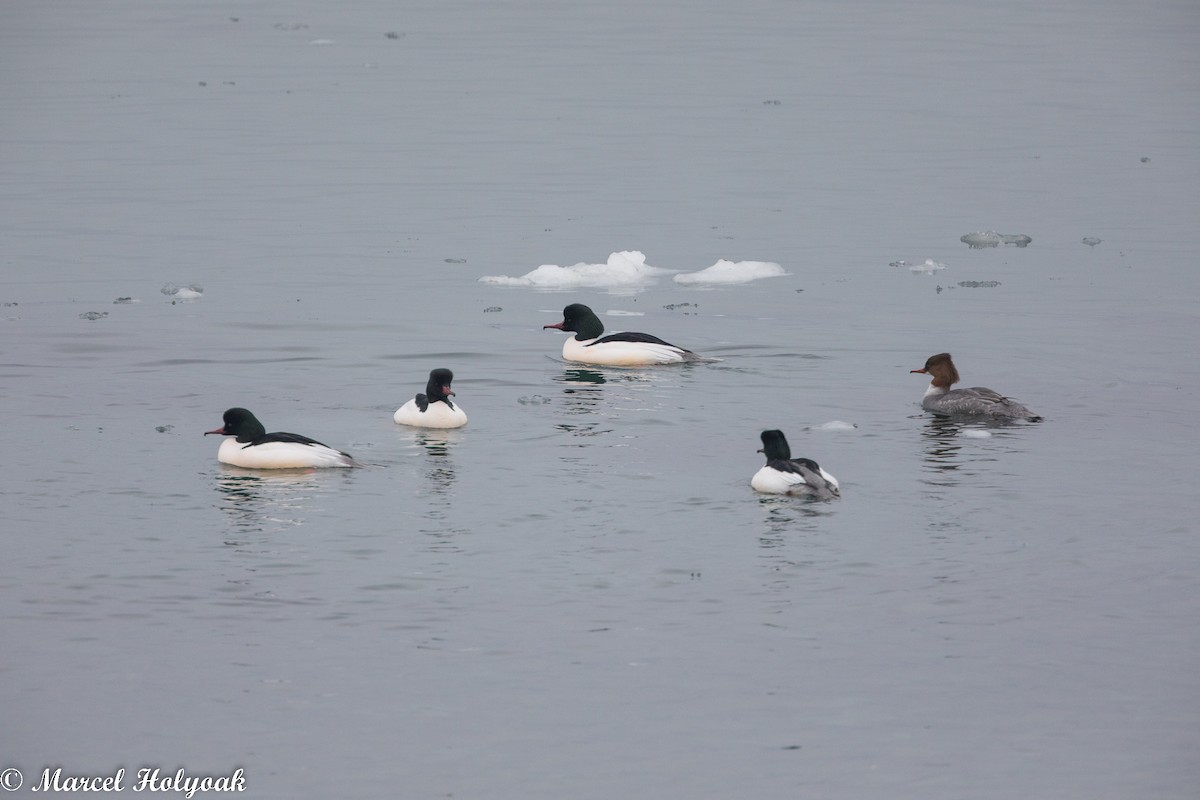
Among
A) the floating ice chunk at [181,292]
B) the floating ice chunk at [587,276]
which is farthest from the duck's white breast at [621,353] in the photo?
the floating ice chunk at [181,292]

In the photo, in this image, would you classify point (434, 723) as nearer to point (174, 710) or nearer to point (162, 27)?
point (174, 710)

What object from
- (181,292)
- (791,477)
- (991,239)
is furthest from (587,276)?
(791,477)

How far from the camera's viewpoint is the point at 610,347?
20.0 meters

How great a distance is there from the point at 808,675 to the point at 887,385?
30.5 feet

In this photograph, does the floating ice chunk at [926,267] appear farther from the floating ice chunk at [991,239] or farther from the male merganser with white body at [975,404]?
the male merganser with white body at [975,404]

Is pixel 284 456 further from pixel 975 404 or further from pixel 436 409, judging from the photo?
pixel 975 404

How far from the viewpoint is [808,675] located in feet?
33.0

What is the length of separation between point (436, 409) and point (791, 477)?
3.95 meters

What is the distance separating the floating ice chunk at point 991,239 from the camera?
28016 millimetres

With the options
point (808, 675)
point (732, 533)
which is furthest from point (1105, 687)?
point (732, 533)

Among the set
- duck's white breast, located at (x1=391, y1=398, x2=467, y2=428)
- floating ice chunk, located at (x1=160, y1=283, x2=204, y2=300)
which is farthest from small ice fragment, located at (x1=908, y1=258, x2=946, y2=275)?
duck's white breast, located at (x1=391, y1=398, x2=467, y2=428)

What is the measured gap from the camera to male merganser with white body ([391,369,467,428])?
1630cm

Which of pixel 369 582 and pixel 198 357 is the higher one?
pixel 198 357

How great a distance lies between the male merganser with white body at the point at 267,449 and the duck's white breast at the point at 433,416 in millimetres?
1426
